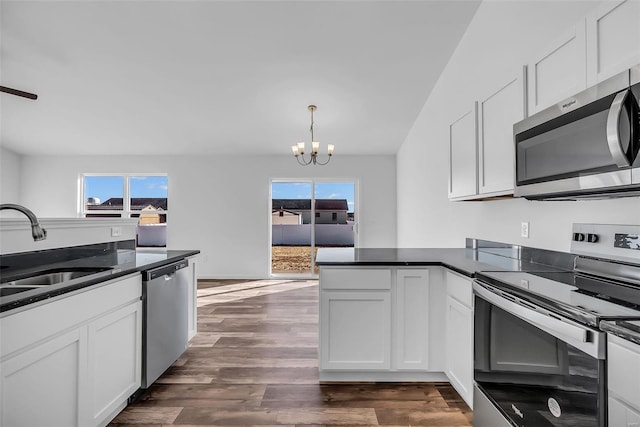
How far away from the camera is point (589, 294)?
1291mm

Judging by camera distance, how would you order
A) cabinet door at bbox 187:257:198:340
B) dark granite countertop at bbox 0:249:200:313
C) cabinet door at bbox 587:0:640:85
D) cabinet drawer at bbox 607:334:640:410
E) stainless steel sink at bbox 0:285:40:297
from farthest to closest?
cabinet door at bbox 187:257:198:340 < stainless steel sink at bbox 0:285:40:297 < dark granite countertop at bbox 0:249:200:313 < cabinet door at bbox 587:0:640:85 < cabinet drawer at bbox 607:334:640:410

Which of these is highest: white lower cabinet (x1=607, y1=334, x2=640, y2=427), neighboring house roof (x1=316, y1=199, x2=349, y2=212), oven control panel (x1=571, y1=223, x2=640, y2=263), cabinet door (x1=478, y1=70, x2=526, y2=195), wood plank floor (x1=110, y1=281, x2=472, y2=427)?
cabinet door (x1=478, y1=70, x2=526, y2=195)

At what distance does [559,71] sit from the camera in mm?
1589

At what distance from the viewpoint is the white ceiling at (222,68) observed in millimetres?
3129

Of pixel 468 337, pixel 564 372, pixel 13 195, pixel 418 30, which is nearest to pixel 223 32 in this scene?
pixel 418 30

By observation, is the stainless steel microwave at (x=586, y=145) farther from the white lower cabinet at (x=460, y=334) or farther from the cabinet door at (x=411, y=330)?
the cabinet door at (x=411, y=330)

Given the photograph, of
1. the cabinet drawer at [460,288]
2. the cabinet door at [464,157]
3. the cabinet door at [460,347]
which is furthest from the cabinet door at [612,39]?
the cabinet door at [460,347]

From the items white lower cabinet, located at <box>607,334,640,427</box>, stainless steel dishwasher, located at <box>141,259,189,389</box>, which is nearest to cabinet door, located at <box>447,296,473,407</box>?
white lower cabinet, located at <box>607,334,640,427</box>

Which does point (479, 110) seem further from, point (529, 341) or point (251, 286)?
point (251, 286)

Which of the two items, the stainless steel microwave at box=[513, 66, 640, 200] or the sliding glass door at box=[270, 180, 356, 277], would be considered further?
the sliding glass door at box=[270, 180, 356, 277]

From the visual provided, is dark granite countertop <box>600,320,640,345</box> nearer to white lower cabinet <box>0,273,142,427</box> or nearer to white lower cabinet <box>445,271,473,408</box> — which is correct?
white lower cabinet <box>445,271,473,408</box>

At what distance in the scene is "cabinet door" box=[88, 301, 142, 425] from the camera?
5.71 ft

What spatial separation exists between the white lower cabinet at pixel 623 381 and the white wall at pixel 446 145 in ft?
2.81

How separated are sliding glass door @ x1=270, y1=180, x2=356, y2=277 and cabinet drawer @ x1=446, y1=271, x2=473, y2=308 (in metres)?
4.18
